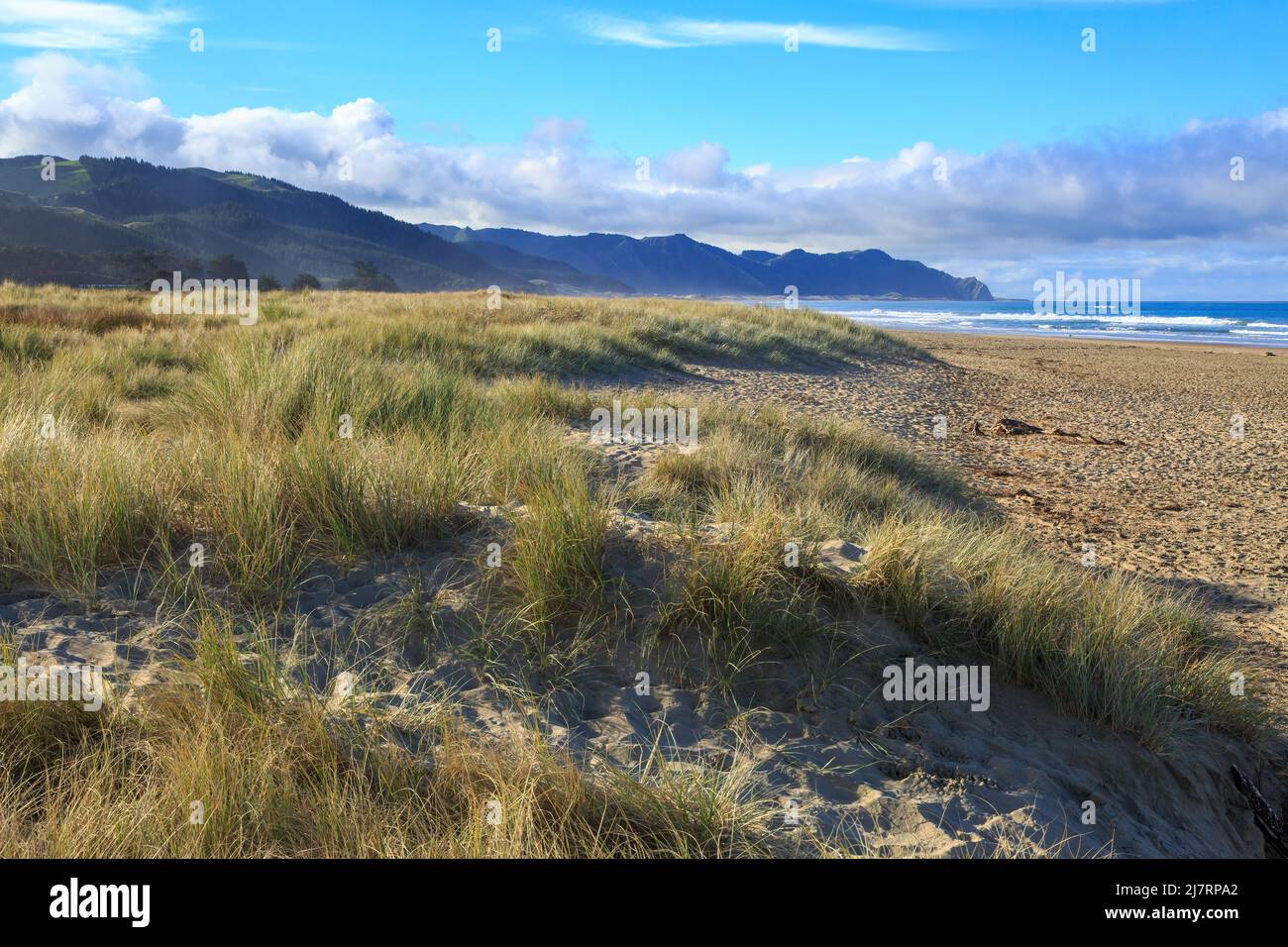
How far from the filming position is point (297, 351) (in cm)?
740

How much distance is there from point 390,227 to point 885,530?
183626mm

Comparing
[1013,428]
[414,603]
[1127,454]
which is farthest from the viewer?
[1013,428]

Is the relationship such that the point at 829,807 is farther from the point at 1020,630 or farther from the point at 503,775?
the point at 1020,630

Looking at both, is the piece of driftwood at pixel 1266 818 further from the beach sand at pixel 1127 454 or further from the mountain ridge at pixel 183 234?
the mountain ridge at pixel 183 234

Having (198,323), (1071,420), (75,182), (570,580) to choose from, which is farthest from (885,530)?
(75,182)

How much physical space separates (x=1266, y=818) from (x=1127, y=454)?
7.90 metres

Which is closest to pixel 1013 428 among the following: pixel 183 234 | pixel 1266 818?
pixel 1266 818

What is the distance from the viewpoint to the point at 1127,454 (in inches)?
398

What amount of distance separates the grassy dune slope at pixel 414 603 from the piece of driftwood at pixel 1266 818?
33 cm

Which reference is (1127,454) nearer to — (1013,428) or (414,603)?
(1013,428)

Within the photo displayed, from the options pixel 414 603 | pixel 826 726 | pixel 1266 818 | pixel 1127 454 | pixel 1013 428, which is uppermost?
pixel 1013 428

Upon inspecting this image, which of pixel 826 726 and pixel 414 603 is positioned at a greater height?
pixel 414 603

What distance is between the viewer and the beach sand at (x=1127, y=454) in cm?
595

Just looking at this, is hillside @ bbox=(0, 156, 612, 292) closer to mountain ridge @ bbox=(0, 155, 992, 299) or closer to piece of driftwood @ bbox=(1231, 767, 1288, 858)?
mountain ridge @ bbox=(0, 155, 992, 299)
